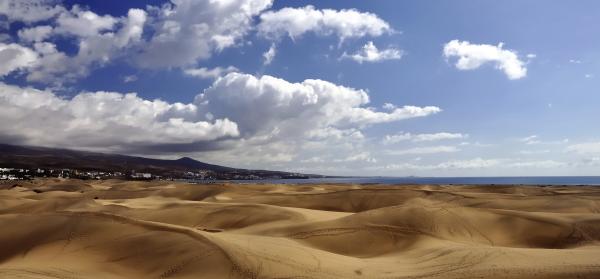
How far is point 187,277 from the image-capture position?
11.6m

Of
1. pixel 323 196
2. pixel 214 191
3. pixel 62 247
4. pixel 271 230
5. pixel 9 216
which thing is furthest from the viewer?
pixel 214 191

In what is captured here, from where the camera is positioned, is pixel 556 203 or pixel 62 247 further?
pixel 556 203

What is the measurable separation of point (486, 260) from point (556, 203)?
2003 centimetres

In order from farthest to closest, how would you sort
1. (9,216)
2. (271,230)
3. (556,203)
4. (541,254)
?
(556,203)
(271,230)
(9,216)
(541,254)

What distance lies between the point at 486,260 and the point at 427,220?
277 inches

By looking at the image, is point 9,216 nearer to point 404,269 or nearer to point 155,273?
point 155,273

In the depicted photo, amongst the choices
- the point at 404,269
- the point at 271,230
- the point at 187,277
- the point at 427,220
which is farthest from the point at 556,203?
the point at 187,277

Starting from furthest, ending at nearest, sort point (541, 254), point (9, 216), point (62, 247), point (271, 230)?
point (271, 230)
point (9, 216)
point (62, 247)
point (541, 254)

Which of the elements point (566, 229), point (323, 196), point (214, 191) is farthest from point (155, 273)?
point (214, 191)

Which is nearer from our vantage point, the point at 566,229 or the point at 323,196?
the point at 566,229

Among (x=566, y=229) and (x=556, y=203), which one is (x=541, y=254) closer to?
(x=566, y=229)

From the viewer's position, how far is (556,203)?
94.6 ft

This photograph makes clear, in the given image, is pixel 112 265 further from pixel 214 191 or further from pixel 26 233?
pixel 214 191

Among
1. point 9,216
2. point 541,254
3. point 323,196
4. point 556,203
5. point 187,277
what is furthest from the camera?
point 323,196
